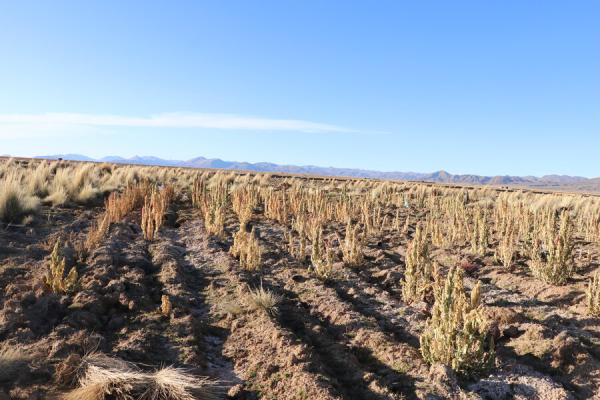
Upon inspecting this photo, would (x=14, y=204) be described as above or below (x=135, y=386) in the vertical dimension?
above

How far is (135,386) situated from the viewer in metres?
3.58

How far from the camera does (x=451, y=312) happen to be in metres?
4.10

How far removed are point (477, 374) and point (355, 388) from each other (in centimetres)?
118

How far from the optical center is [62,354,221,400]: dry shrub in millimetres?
3480

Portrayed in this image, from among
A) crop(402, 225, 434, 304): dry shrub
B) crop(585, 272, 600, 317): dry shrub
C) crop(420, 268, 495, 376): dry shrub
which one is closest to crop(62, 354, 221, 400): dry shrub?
crop(420, 268, 495, 376): dry shrub

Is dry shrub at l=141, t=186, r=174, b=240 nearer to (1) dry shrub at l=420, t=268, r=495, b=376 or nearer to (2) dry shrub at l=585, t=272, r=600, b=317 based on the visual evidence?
(1) dry shrub at l=420, t=268, r=495, b=376

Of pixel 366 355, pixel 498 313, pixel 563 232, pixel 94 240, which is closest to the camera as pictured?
pixel 366 355

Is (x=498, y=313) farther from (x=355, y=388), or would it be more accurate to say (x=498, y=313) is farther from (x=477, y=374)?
(x=355, y=388)

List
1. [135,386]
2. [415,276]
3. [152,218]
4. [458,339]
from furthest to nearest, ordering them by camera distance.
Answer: [152,218] → [415,276] → [458,339] → [135,386]

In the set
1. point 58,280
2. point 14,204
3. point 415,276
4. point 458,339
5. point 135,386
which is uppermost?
point 14,204

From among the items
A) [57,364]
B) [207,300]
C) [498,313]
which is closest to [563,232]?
[498,313]

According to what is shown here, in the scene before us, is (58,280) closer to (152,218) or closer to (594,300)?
(152,218)

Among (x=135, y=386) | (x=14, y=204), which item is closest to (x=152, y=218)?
(x=14, y=204)

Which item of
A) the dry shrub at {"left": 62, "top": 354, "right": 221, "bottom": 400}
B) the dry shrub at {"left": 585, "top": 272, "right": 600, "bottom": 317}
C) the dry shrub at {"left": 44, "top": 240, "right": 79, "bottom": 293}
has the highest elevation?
the dry shrub at {"left": 585, "top": 272, "right": 600, "bottom": 317}
